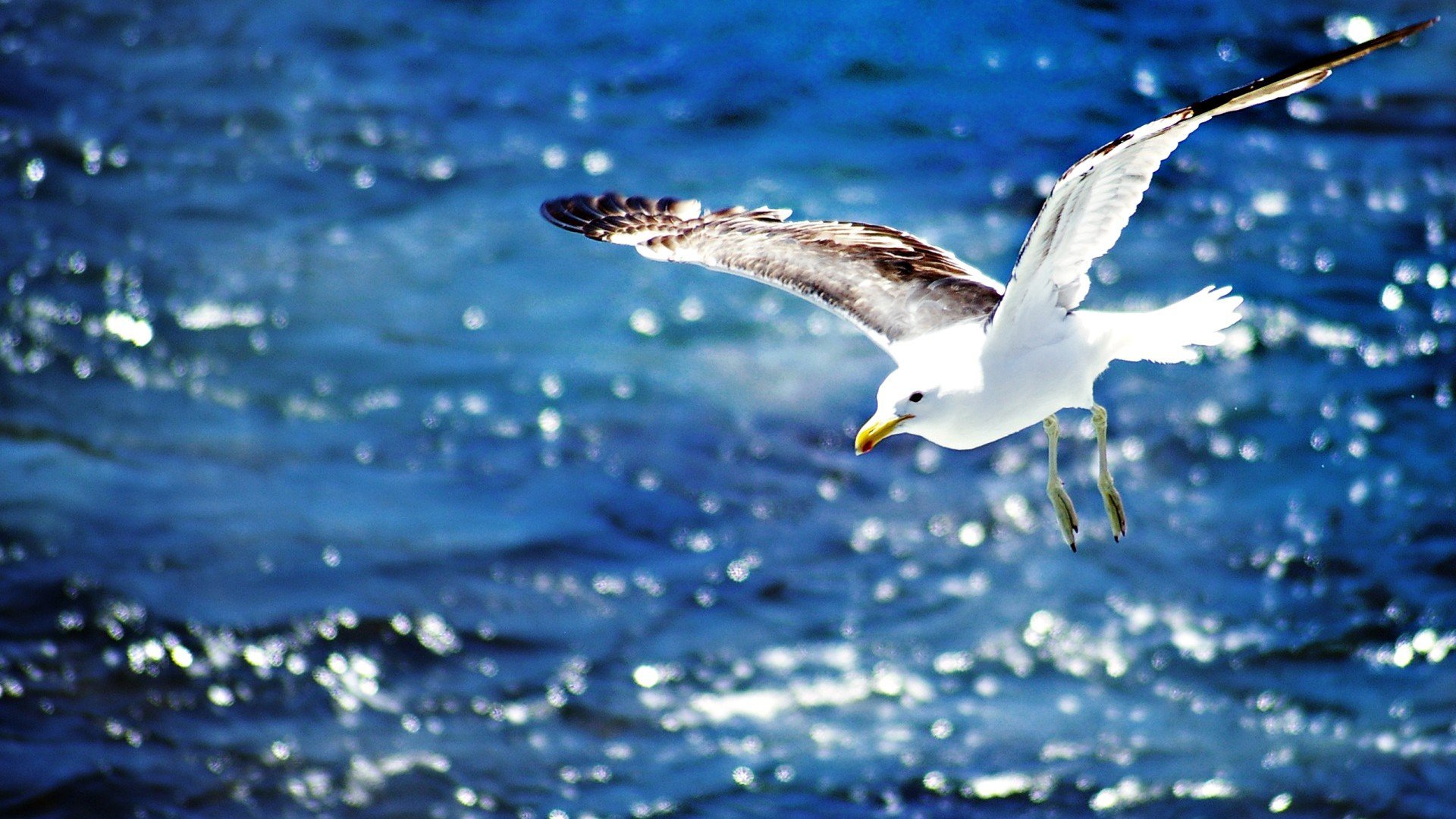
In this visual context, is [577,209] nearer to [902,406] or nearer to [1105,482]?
[902,406]

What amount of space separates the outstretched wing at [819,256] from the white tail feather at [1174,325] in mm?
739

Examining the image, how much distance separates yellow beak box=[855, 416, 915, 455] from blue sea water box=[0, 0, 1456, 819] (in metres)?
8.38

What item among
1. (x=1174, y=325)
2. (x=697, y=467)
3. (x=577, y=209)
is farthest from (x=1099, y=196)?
(x=697, y=467)

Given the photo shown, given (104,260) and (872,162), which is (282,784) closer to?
(104,260)

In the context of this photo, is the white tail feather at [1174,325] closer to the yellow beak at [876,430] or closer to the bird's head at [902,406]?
the bird's head at [902,406]

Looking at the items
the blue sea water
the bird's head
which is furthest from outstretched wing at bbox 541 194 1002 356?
the blue sea water

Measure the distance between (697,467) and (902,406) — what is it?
9761mm

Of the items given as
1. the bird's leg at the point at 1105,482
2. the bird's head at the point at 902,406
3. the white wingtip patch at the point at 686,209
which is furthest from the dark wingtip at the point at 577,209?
the bird's leg at the point at 1105,482

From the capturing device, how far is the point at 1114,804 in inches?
606

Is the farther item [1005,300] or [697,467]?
[697,467]

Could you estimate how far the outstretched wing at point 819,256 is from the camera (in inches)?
350

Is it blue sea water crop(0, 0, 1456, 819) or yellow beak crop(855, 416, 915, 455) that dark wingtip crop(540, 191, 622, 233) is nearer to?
yellow beak crop(855, 416, 915, 455)

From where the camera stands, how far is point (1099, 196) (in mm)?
7293

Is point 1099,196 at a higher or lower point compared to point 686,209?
lower
